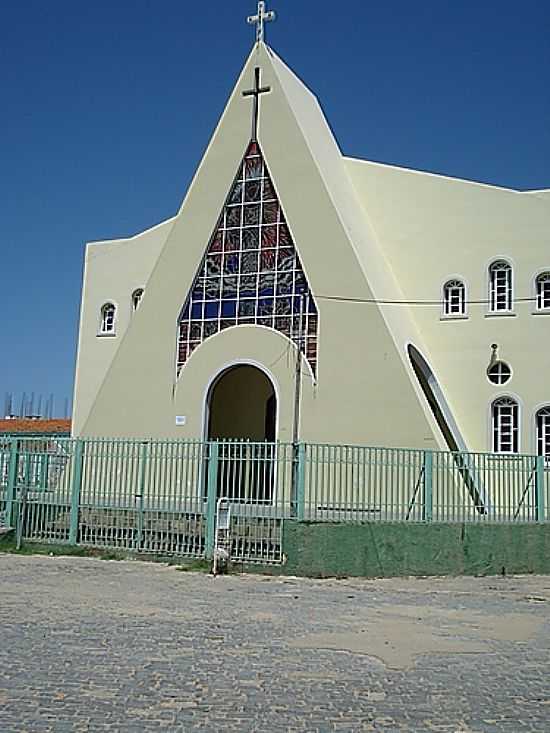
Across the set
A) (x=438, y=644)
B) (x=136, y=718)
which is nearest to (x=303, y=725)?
(x=136, y=718)

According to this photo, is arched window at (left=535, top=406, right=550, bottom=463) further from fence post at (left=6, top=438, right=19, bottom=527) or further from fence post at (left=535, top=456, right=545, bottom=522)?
fence post at (left=6, top=438, right=19, bottom=527)

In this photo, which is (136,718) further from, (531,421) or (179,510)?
(531,421)

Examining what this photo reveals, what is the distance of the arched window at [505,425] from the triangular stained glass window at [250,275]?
545 centimetres

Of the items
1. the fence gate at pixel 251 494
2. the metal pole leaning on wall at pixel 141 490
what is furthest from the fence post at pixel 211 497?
the metal pole leaning on wall at pixel 141 490

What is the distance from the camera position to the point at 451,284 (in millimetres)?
22469

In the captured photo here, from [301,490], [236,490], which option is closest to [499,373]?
[236,490]

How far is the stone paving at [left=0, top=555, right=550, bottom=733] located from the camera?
6.17 meters

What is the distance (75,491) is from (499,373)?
11169mm

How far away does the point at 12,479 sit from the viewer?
16.2 meters

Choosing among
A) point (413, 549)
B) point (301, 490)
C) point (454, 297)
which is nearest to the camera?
point (301, 490)

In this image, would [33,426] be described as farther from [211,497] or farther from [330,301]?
[211,497]

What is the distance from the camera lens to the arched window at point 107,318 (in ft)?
86.1

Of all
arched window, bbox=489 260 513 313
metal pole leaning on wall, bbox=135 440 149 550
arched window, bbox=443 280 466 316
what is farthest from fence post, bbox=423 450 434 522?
arched window, bbox=443 280 466 316

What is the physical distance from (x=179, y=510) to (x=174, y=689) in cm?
792
